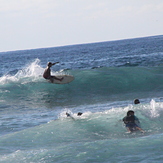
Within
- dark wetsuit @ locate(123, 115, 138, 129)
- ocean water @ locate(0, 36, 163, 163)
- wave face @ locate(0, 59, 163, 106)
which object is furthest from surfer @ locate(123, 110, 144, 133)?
wave face @ locate(0, 59, 163, 106)

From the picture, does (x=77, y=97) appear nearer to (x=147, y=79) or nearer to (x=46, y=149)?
(x=147, y=79)

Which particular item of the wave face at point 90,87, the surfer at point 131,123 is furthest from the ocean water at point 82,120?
the surfer at point 131,123

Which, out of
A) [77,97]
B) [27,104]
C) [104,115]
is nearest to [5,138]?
[104,115]

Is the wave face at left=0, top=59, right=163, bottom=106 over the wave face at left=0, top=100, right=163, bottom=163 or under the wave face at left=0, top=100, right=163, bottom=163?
over

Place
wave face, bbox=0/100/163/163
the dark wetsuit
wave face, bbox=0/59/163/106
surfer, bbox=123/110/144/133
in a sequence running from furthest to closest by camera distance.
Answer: wave face, bbox=0/59/163/106 → the dark wetsuit → surfer, bbox=123/110/144/133 → wave face, bbox=0/100/163/163

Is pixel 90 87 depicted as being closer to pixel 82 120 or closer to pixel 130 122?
pixel 82 120

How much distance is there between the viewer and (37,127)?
1430 cm

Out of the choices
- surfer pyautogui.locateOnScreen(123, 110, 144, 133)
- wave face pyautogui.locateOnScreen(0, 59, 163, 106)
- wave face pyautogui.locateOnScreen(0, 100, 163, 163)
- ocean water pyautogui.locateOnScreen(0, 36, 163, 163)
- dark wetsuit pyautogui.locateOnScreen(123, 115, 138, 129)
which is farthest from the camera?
wave face pyautogui.locateOnScreen(0, 59, 163, 106)

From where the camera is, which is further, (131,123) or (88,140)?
(131,123)

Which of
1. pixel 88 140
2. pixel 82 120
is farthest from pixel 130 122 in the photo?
pixel 82 120

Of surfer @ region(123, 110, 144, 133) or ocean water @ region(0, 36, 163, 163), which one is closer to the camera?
ocean water @ region(0, 36, 163, 163)

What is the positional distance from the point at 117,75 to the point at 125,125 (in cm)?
1601

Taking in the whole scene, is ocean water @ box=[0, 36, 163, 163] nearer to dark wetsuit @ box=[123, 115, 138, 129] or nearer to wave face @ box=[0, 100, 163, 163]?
wave face @ box=[0, 100, 163, 163]

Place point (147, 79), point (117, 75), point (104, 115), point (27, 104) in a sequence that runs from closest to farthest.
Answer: point (104, 115) → point (27, 104) → point (147, 79) → point (117, 75)
